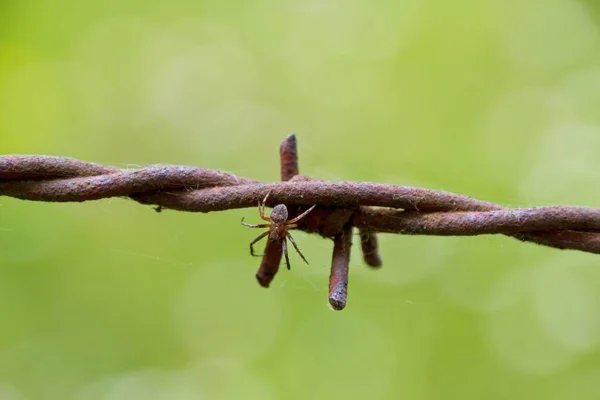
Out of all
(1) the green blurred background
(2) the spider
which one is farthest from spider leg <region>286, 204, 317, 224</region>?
(1) the green blurred background

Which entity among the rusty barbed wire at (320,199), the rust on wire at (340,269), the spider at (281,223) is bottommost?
the rust on wire at (340,269)

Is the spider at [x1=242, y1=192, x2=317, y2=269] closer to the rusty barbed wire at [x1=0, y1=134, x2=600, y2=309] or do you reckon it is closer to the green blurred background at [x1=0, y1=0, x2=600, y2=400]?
the rusty barbed wire at [x1=0, y1=134, x2=600, y2=309]

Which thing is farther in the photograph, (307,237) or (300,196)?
(307,237)

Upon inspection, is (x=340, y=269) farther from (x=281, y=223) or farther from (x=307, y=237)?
(x=307, y=237)

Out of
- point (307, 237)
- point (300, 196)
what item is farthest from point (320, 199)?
point (307, 237)

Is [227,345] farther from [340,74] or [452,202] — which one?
[452,202]

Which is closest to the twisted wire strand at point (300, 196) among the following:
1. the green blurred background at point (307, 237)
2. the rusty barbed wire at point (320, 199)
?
the rusty barbed wire at point (320, 199)

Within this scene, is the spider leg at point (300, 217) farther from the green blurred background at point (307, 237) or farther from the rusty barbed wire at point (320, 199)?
the green blurred background at point (307, 237)
